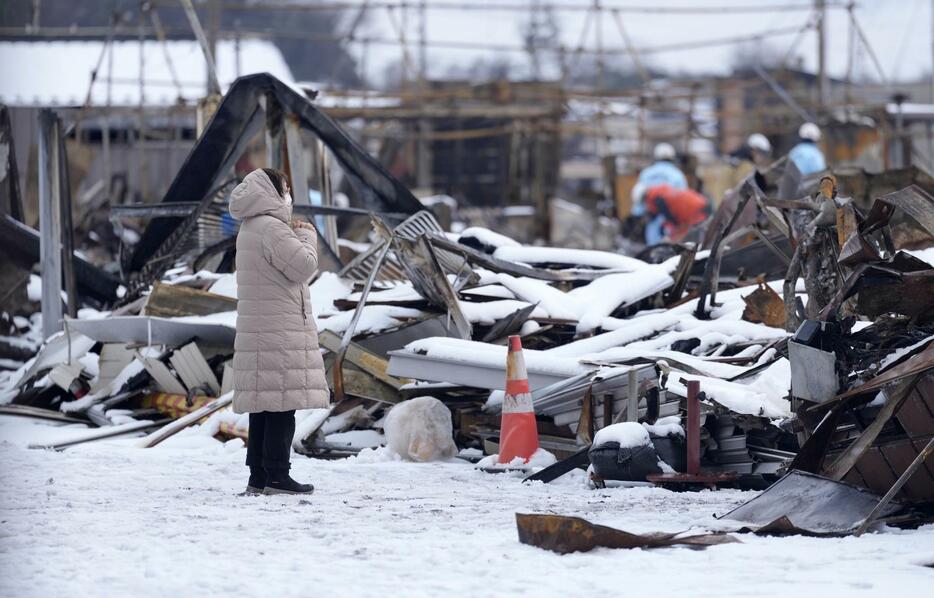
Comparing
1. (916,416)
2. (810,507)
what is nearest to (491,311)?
(810,507)

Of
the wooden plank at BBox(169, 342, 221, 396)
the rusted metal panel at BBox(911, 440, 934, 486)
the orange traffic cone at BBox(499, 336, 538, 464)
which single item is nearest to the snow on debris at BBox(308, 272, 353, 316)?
the wooden plank at BBox(169, 342, 221, 396)

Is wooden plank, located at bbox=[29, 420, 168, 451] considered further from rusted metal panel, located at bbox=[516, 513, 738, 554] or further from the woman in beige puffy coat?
rusted metal panel, located at bbox=[516, 513, 738, 554]

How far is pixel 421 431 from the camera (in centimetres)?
747

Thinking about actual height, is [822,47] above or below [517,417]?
above

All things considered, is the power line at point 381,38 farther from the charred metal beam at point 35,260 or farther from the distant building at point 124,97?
the charred metal beam at point 35,260

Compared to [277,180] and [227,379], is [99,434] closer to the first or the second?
[227,379]

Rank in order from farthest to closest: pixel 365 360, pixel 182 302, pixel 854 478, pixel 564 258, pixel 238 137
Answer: pixel 238 137
pixel 564 258
pixel 182 302
pixel 365 360
pixel 854 478

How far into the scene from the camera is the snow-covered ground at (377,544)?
4258 mm

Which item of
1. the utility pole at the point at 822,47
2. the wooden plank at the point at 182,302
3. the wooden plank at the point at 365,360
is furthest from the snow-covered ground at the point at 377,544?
the utility pole at the point at 822,47

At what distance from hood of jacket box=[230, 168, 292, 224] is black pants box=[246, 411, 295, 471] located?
0.92m

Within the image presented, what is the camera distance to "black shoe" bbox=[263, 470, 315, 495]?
638 cm

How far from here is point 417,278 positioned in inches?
339

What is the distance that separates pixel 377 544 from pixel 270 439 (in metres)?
1.56

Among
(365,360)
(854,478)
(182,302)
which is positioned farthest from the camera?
(182,302)
